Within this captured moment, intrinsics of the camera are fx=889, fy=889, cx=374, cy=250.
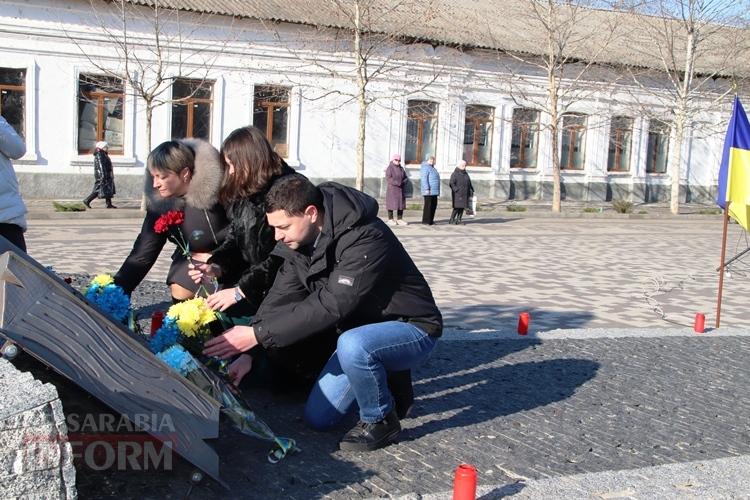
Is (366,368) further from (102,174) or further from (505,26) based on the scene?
(505,26)

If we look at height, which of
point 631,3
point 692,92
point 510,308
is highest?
point 631,3

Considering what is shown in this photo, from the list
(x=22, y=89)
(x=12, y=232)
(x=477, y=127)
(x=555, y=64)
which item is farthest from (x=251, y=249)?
(x=477, y=127)

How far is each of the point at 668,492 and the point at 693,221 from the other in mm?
25326

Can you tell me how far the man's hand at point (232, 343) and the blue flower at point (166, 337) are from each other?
0.23 m

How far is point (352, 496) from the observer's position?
389 centimetres

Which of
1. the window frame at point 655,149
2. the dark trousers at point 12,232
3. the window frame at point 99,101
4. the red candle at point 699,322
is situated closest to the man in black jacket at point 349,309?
the dark trousers at point 12,232

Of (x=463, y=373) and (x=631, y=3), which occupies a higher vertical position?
(x=631, y=3)

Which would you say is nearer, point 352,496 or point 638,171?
point 352,496

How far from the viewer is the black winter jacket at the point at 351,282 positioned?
4320 millimetres

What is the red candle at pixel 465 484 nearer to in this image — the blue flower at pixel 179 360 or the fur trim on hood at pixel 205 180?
the blue flower at pixel 179 360

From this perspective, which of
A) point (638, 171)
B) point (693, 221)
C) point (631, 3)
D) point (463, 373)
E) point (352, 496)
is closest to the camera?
point (352, 496)

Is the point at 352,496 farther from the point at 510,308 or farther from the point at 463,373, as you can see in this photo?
the point at 510,308

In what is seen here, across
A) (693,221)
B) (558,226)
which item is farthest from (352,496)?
(693,221)

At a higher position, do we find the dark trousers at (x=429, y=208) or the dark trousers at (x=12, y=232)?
the dark trousers at (x=12, y=232)
